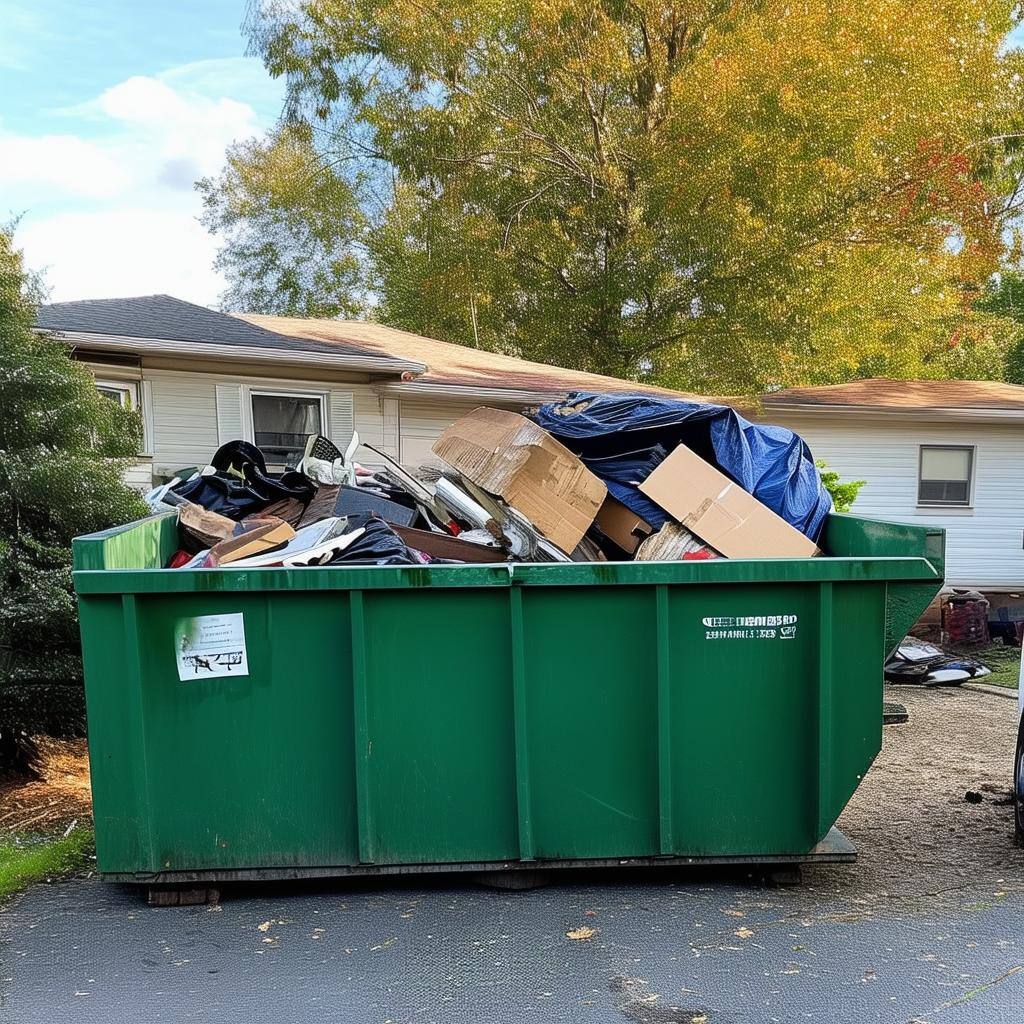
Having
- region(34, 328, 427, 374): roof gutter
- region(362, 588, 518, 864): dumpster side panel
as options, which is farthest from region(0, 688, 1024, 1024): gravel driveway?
region(34, 328, 427, 374): roof gutter

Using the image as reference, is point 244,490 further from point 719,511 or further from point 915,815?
point 915,815

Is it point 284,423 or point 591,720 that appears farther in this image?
point 284,423

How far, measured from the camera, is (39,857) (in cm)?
477

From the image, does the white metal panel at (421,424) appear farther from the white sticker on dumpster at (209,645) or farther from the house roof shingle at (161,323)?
the white sticker on dumpster at (209,645)

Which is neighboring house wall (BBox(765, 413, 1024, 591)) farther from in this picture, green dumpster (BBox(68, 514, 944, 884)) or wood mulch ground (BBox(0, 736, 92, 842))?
green dumpster (BBox(68, 514, 944, 884))

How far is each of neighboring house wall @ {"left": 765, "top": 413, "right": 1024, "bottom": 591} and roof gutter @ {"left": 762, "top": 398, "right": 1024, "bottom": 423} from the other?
23cm

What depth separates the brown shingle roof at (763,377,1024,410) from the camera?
15438mm

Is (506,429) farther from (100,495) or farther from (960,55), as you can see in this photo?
(960,55)

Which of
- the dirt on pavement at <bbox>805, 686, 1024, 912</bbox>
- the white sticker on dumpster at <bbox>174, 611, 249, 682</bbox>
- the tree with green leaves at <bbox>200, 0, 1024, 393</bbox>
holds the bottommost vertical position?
the dirt on pavement at <bbox>805, 686, 1024, 912</bbox>

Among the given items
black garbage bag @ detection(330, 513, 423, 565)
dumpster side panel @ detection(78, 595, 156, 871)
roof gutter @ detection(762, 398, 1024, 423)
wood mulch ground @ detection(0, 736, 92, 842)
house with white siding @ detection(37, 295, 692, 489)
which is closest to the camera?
dumpster side panel @ detection(78, 595, 156, 871)

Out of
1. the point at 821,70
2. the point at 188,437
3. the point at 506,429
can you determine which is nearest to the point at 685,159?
the point at 821,70

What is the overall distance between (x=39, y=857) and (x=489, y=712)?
2353 millimetres

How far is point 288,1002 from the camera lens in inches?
135

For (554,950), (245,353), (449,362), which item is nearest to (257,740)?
(554,950)
